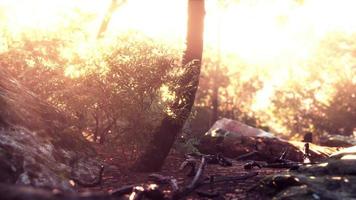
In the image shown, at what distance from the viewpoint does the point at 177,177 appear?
416 inches

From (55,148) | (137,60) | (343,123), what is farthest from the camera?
(343,123)

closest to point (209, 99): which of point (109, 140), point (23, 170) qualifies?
point (109, 140)

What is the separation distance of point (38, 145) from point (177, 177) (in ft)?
10.9

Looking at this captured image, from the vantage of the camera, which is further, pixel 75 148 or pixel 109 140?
pixel 109 140

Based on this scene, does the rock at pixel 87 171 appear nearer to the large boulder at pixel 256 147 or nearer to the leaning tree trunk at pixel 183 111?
the leaning tree trunk at pixel 183 111

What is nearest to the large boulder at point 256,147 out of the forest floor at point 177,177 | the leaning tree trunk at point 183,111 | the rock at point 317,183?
the forest floor at point 177,177

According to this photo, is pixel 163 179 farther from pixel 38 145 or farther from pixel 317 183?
pixel 317 183

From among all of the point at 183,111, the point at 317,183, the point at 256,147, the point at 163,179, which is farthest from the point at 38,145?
the point at 256,147

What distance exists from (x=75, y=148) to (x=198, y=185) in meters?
3.69

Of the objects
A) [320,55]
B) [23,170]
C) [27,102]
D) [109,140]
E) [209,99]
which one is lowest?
[23,170]

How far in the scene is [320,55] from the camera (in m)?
50.0

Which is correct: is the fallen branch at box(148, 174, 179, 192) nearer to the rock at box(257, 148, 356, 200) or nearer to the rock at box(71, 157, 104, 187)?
the rock at box(71, 157, 104, 187)

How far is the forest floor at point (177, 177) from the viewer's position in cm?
870

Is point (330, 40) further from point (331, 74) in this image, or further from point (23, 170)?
point (23, 170)
